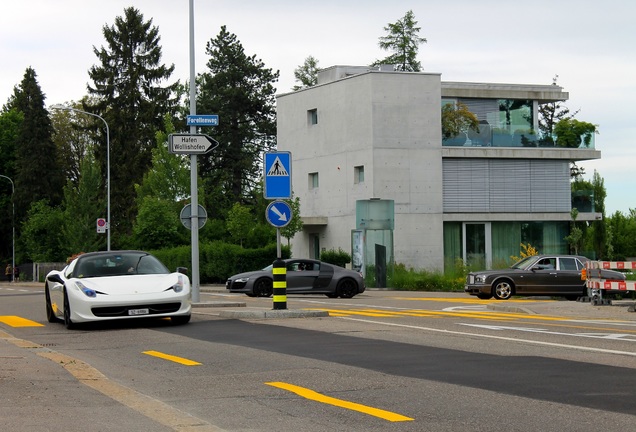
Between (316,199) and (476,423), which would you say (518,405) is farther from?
(316,199)

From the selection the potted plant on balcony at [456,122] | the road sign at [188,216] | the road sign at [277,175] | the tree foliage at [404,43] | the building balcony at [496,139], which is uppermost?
the tree foliage at [404,43]

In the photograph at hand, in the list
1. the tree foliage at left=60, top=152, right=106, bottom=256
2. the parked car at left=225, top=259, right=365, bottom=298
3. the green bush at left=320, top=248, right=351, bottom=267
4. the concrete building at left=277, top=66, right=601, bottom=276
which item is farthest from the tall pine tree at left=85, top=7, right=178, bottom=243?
the parked car at left=225, top=259, right=365, bottom=298

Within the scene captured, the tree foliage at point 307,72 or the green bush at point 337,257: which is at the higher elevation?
the tree foliage at point 307,72

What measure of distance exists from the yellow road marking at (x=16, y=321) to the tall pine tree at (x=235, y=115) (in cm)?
5629

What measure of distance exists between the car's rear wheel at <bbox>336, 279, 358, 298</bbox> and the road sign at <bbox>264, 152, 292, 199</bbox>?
1390cm

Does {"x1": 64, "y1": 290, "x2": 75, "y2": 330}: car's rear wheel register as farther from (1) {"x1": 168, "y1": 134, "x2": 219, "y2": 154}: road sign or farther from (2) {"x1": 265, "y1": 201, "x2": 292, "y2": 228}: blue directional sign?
(1) {"x1": 168, "y1": 134, "x2": 219, "y2": 154}: road sign

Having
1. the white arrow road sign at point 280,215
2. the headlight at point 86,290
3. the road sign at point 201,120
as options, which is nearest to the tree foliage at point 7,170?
the road sign at point 201,120

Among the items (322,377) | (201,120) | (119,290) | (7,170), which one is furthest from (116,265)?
(7,170)

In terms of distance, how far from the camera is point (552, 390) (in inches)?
359

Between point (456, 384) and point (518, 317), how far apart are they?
11.1 meters

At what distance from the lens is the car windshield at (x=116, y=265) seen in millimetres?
17984

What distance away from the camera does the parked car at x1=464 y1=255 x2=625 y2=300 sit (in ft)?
102

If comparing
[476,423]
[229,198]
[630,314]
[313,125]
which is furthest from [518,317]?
[229,198]

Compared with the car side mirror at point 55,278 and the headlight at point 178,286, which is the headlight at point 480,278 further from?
the car side mirror at point 55,278
